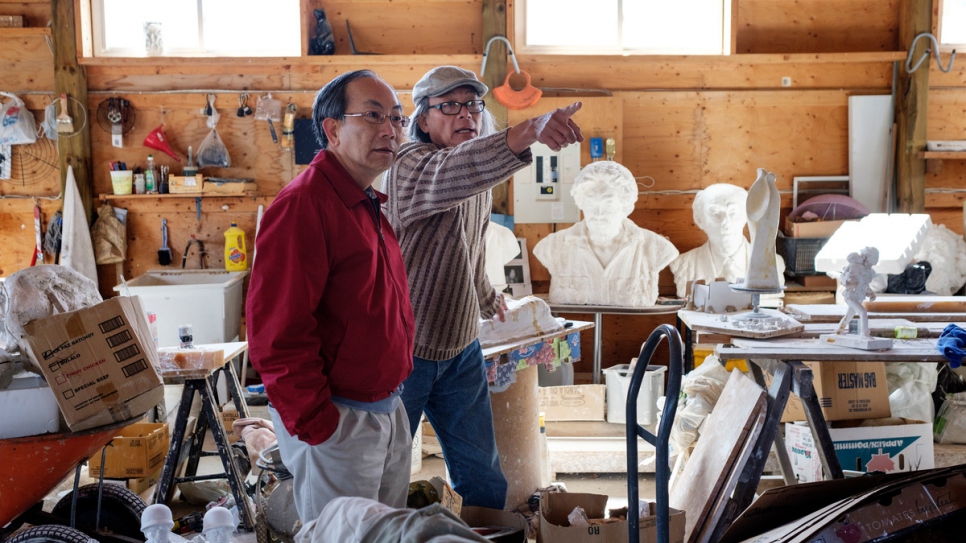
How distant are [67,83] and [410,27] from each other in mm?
2688

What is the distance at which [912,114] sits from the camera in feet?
21.3

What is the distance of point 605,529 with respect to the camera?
288cm

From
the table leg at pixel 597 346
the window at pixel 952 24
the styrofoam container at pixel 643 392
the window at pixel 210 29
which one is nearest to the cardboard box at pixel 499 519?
the styrofoam container at pixel 643 392

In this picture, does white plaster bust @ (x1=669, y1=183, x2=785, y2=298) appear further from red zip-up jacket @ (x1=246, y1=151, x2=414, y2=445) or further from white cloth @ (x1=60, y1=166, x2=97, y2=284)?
white cloth @ (x1=60, y1=166, x2=97, y2=284)

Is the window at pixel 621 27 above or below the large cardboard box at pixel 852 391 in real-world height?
above

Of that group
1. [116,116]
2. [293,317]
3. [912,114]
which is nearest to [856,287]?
[293,317]

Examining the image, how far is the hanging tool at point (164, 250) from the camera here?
6.67 m

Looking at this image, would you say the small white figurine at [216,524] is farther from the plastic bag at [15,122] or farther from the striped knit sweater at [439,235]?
the plastic bag at [15,122]

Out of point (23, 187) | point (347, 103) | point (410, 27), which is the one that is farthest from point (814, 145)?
point (23, 187)

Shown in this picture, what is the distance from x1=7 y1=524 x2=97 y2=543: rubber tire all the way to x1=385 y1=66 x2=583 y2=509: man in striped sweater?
1.29 meters

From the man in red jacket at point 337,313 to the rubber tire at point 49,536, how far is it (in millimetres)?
1291

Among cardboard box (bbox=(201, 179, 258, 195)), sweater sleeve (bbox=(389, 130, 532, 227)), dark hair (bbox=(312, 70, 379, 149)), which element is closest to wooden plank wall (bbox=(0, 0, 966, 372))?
cardboard box (bbox=(201, 179, 258, 195))

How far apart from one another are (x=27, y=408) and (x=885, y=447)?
11.6ft

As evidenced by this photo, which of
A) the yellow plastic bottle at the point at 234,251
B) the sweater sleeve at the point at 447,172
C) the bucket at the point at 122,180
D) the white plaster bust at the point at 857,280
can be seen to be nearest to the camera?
the sweater sleeve at the point at 447,172
